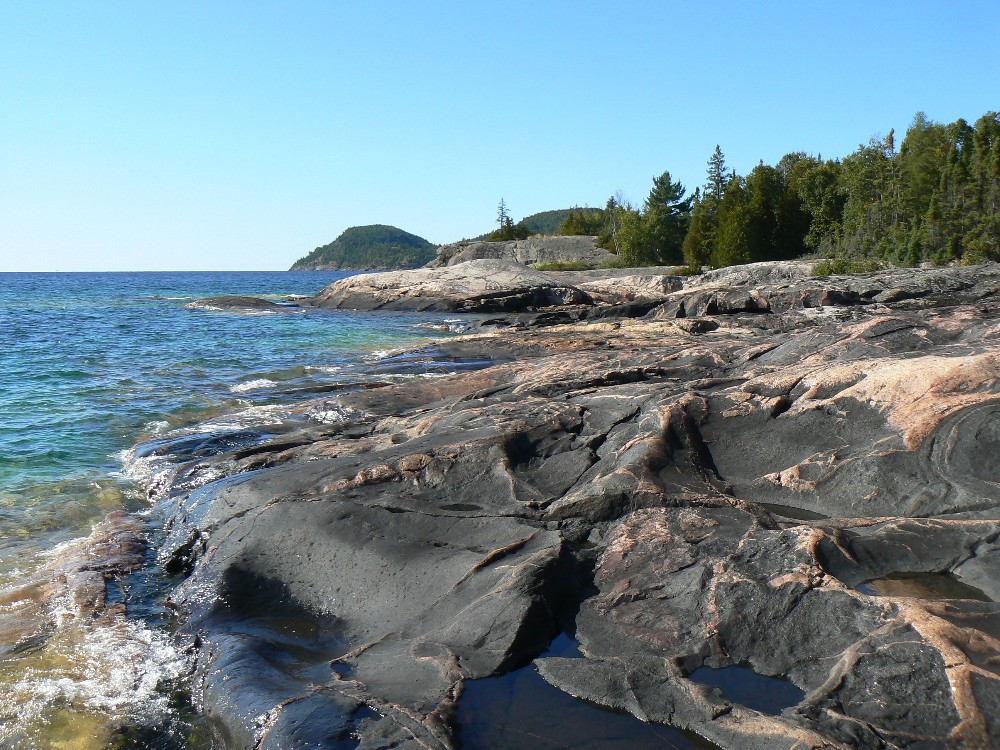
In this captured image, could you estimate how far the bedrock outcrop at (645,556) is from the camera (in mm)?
4402

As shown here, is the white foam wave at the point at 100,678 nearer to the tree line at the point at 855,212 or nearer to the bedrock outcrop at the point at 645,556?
the bedrock outcrop at the point at 645,556

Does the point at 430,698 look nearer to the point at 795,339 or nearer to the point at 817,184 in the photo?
the point at 795,339

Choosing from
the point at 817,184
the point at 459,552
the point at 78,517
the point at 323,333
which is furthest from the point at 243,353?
the point at 817,184

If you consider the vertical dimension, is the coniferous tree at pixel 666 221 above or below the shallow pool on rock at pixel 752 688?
above

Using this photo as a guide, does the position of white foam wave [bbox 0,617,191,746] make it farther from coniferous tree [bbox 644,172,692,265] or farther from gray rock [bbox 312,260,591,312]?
coniferous tree [bbox 644,172,692,265]

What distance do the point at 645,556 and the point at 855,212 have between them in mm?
57834

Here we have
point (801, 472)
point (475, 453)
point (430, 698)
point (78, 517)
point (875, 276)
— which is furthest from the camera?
point (875, 276)

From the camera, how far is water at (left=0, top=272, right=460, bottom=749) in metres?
5.38

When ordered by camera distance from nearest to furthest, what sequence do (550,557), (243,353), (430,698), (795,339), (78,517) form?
(430,698), (550,557), (78,517), (795,339), (243,353)

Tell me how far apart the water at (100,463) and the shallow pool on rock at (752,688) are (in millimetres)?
3292

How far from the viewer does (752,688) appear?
4555 mm

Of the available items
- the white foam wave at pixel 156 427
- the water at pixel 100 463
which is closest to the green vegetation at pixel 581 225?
the water at pixel 100 463

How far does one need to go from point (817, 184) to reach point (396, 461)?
62253mm

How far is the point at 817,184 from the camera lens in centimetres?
6147
